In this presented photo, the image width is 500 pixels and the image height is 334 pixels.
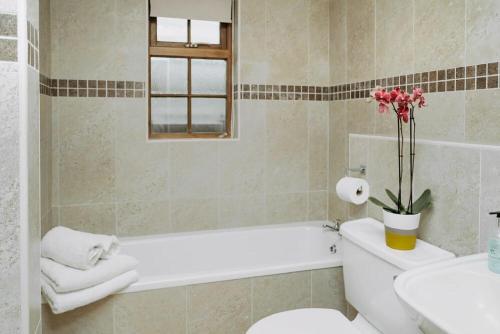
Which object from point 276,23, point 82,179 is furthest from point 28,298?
point 276,23

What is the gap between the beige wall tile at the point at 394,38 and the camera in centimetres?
221

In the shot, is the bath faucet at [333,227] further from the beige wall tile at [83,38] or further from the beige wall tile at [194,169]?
the beige wall tile at [83,38]

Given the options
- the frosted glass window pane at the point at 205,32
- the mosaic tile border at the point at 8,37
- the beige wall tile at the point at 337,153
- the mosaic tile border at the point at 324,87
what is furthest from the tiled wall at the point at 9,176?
Result: the beige wall tile at the point at 337,153

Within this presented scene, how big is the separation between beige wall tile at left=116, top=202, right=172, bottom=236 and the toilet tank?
4.30 ft

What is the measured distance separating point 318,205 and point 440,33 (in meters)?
1.56

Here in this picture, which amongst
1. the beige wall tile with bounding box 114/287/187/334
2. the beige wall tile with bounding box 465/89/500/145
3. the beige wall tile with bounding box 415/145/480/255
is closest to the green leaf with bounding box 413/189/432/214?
the beige wall tile with bounding box 415/145/480/255

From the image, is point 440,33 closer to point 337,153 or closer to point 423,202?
point 423,202

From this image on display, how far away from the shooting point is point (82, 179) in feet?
8.65

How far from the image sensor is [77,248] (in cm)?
196

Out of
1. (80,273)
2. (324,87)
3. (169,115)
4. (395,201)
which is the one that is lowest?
(80,273)

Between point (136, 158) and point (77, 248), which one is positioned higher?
point (136, 158)

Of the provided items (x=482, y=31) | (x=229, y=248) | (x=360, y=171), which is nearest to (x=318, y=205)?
(x=229, y=248)

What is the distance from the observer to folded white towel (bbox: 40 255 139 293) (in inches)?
71.1

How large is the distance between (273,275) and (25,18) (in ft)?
5.43
